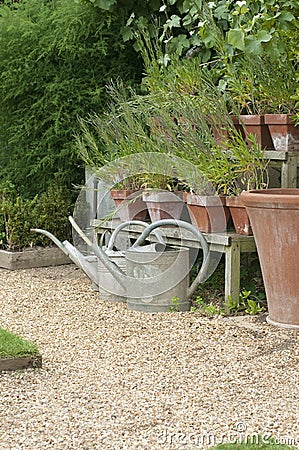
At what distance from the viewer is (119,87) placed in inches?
226

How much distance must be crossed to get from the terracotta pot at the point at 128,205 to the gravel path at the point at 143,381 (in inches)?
25.1

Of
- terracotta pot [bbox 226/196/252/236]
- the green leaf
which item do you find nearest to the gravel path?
terracotta pot [bbox 226/196/252/236]

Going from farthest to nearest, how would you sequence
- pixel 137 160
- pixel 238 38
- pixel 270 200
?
pixel 137 160 < pixel 270 200 < pixel 238 38

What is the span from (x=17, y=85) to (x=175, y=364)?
334 cm

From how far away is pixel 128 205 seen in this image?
5164 millimetres

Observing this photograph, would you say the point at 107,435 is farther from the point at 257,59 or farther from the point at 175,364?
the point at 257,59

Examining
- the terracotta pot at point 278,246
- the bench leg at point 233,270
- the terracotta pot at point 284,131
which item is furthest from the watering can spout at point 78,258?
the terracotta pot at point 284,131

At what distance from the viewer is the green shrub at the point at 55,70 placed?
608cm

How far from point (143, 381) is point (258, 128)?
6.04 feet

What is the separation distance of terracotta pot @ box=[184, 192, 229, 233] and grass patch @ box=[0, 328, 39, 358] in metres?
1.46

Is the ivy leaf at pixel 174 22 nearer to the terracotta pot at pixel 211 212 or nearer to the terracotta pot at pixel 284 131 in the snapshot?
the terracotta pot at pixel 284 131

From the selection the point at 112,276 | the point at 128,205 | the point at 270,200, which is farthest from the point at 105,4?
the point at 270,200

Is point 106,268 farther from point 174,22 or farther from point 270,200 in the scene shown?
point 174,22

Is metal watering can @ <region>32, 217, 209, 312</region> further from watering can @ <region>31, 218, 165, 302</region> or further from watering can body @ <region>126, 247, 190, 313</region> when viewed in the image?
watering can @ <region>31, 218, 165, 302</region>
